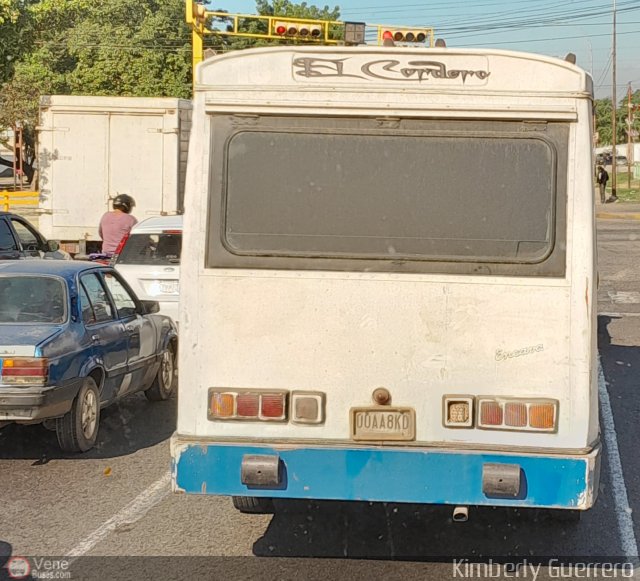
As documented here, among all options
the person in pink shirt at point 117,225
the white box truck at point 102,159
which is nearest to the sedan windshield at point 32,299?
the person in pink shirt at point 117,225

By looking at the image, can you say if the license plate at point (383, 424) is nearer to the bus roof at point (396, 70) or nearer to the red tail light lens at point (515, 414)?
the red tail light lens at point (515, 414)

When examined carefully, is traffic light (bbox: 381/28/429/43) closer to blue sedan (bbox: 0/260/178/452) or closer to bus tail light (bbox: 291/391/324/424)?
blue sedan (bbox: 0/260/178/452)

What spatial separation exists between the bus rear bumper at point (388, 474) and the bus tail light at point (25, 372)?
102 inches

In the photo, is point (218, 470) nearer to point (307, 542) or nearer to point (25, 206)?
point (307, 542)

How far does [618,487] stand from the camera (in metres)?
7.74

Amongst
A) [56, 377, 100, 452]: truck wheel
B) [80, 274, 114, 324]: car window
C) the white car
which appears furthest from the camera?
the white car

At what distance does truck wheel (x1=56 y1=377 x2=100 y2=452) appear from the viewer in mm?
8367

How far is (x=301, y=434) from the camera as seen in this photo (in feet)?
18.3

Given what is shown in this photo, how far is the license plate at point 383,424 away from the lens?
5523 mm

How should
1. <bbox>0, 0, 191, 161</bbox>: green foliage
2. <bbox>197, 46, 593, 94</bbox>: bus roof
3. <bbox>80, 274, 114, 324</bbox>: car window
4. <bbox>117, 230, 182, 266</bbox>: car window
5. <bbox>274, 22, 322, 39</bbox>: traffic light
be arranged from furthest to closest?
1. <bbox>0, 0, 191, 161</bbox>: green foliage
2. <bbox>274, 22, 322, 39</bbox>: traffic light
3. <bbox>117, 230, 182, 266</bbox>: car window
4. <bbox>80, 274, 114, 324</bbox>: car window
5. <bbox>197, 46, 593, 94</bbox>: bus roof

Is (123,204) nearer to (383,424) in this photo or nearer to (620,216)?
(383,424)

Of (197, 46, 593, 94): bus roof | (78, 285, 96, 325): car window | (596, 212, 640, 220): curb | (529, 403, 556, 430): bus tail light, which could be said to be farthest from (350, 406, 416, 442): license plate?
(596, 212, 640, 220): curb

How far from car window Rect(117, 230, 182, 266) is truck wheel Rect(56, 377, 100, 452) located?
169 inches

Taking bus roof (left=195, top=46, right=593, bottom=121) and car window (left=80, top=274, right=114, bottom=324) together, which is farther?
car window (left=80, top=274, right=114, bottom=324)
